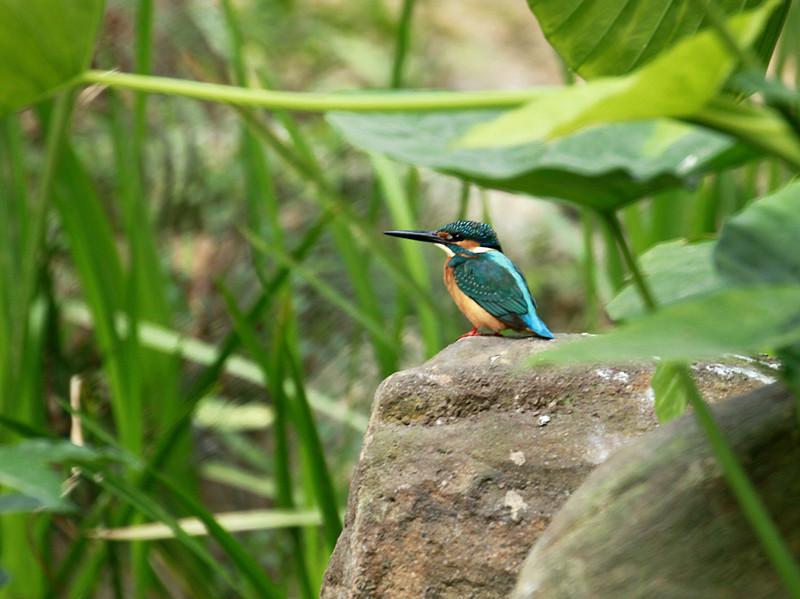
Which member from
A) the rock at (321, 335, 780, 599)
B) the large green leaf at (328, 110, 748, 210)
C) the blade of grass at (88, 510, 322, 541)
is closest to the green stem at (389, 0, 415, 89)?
the rock at (321, 335, 780, 599)

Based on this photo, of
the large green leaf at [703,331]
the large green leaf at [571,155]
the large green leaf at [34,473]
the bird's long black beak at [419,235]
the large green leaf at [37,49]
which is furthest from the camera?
the bird's long black beak at [419,235]

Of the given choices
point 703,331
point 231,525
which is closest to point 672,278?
point 703,331

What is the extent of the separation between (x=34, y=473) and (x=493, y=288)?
29.1 inches

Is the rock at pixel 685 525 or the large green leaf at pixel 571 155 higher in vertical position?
the large green leaf at pixel 571 155

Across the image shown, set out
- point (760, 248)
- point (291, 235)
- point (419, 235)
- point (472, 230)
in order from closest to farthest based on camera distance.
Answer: point (760, 248)
point (419, 235)
point (472, 230)
point (291, 235)

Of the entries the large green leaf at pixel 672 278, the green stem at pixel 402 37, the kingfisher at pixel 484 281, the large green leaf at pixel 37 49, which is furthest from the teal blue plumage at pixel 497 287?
the large green leaf at pixel 37 49

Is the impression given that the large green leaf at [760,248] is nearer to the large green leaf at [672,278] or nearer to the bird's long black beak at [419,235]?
the large green leaf at [672,278]

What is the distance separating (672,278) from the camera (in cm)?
61

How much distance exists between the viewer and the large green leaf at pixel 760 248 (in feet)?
1.39

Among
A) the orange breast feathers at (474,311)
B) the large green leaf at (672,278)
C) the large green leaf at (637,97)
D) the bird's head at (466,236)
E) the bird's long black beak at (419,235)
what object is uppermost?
the large green leaf at (637,97)

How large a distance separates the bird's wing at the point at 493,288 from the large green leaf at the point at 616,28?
68cm

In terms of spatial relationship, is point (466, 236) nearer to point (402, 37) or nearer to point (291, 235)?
point (402, 37)

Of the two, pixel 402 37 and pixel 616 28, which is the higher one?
pixel 616 28

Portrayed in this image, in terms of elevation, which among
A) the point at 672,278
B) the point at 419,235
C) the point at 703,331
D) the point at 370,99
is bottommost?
the point at 419,235
